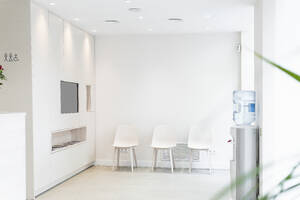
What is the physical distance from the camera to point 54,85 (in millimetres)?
6207

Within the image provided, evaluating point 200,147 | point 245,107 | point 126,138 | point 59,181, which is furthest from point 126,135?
point 245,107

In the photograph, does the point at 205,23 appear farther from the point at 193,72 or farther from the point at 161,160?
the point at 161,160

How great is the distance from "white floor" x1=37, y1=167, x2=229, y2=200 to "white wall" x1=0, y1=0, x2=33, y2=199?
3.06ft

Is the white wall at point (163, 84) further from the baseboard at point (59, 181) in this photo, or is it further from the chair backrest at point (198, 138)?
the baseboard at point (59, 181)

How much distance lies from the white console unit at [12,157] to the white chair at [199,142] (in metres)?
3.97

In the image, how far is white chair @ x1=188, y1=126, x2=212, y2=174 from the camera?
7.45m

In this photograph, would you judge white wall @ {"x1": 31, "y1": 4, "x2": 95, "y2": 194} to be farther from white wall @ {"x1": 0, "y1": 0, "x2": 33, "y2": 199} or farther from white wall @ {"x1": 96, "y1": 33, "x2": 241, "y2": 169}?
white wall @ {"x1": 96, "y1": 33, "x2": 241, "y2": 169}

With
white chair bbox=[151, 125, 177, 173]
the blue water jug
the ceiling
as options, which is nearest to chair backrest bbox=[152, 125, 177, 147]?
white chair bbox=[151, 125, 177, 173]

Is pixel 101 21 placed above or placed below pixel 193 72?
above

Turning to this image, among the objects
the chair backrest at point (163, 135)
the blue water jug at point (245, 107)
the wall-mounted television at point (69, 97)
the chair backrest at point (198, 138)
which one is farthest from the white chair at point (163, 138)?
the blue water jug at point (245, 107)

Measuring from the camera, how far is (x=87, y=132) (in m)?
7.95

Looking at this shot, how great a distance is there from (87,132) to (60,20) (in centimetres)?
259

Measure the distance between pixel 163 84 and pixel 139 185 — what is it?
8.76ft

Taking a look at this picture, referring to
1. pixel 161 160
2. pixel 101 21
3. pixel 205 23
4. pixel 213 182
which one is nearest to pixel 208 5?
pixel 205 23
